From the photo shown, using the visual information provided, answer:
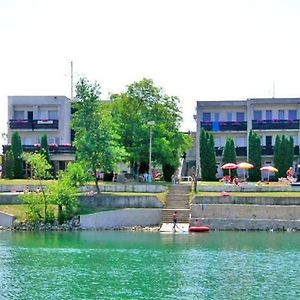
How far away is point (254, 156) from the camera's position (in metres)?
84.0

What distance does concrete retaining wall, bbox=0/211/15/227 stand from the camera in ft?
201

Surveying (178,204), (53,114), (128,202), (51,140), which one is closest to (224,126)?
(53,114)

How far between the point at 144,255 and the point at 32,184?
29.7 meters

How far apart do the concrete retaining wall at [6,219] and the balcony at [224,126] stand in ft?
114

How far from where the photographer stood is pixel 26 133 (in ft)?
298

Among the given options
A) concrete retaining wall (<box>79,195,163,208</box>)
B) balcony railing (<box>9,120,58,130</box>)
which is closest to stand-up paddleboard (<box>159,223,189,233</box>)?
concrete retaining wall (<box>79,195,163,208</box>)

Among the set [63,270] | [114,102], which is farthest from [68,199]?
[63,270]

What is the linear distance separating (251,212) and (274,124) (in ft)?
96.8

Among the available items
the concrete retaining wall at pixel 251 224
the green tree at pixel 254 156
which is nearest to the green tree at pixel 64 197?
the concrete retaining wall at pixel 251 224

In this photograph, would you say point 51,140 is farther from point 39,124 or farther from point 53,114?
point 53,114

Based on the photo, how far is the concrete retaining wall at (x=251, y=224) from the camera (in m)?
59.5

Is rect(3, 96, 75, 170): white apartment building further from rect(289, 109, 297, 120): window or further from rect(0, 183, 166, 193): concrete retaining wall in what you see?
rect(289, 109, 297, 120): window

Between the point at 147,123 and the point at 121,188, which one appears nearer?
the point at 121,188

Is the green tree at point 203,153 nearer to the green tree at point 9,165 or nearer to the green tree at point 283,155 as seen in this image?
the green tree at point 283,155
